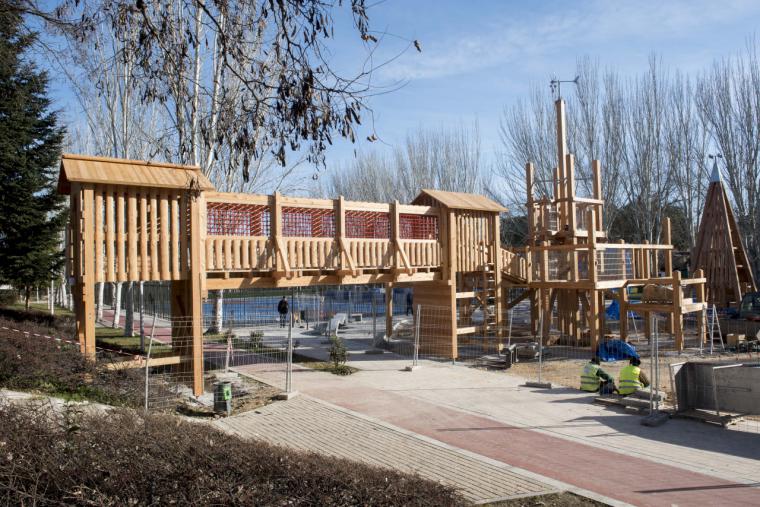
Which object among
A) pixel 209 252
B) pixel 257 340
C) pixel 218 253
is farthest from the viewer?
pixel 257 340

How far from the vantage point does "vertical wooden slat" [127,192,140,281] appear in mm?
11555

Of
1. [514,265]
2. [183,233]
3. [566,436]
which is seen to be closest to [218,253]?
[183,233]

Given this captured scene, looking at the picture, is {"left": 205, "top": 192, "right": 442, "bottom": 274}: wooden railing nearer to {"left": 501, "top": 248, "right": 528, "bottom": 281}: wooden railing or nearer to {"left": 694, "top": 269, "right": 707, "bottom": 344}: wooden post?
{"left": 501, "top": 248, "right": 528, "bottom": 281}: wooden railing

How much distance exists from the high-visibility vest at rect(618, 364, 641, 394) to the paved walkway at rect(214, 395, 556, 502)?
504 cm

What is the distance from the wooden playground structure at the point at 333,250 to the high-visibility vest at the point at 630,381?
6.12 meters

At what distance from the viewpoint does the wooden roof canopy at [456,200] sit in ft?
59.1

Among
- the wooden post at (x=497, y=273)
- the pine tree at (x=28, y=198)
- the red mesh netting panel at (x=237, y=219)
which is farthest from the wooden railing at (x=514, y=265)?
the pine tree at (x=28, y=198)

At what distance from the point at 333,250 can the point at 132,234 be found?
16.9 ft

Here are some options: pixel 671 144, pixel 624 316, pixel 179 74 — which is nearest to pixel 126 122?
pixel 179 74

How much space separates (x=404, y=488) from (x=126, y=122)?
21.5 metres

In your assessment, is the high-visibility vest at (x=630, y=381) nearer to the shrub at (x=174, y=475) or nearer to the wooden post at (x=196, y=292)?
the shrub at (x=174, y=475)

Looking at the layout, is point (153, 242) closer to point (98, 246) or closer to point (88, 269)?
point (98, 246)

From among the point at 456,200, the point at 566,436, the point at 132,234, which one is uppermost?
the point at 456,200

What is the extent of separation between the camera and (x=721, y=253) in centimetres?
2472
